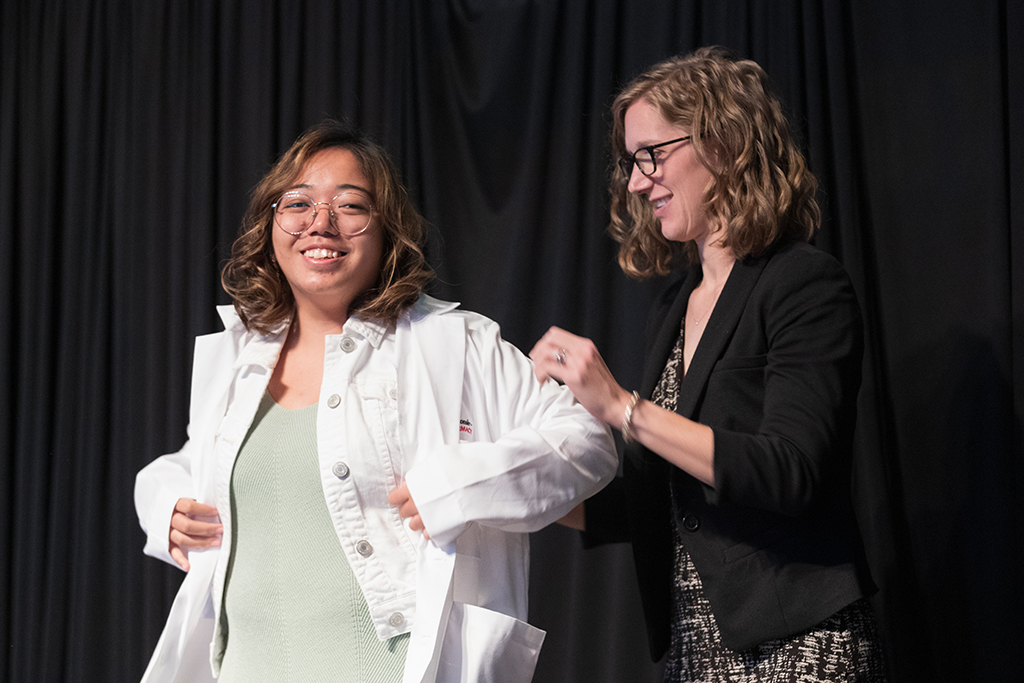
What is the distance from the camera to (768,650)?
1385mm

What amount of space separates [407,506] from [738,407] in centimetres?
56

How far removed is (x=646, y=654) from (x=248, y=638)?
4.37 feet

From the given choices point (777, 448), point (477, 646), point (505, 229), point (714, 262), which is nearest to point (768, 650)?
point (777, 448)

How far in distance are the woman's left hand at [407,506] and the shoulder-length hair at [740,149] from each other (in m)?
0.69

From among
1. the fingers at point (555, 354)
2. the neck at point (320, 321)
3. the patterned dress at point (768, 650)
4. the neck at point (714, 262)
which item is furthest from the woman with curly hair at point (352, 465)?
the neck at point (714, 262)

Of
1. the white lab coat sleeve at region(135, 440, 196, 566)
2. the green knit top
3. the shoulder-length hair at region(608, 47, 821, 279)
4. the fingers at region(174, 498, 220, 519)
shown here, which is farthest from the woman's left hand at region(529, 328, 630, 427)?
the white lab coat sleeve at region(135, 440, 196, 566)

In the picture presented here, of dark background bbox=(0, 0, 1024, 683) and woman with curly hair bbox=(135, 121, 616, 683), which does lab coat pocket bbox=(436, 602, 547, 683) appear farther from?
dark background bbox=(0, 0, 1024, 683)

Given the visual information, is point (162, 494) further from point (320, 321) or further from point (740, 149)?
point (740, 149)

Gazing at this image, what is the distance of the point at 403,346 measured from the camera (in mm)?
1684

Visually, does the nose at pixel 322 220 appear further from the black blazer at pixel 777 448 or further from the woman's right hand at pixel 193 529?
the black blazer at pixel 777 448

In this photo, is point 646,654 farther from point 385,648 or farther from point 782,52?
point 782,52

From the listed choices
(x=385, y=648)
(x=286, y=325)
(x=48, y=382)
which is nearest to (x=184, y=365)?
(x=48, y=382)

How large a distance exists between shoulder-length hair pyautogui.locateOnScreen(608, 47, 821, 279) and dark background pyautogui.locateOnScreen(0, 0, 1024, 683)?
81 cm

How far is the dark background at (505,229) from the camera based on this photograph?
87.1 inches
